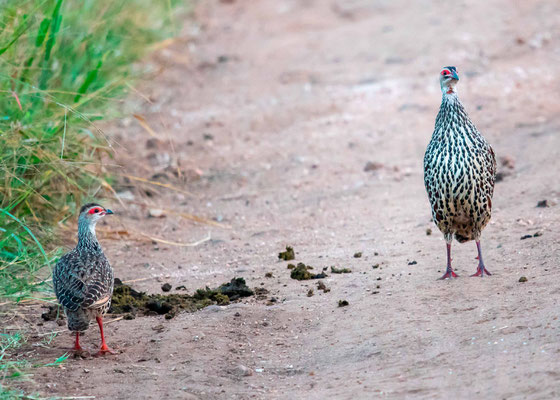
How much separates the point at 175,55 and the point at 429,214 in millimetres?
8140

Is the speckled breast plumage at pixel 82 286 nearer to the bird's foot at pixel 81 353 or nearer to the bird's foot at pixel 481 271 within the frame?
the bird's foot at pixel 81 353

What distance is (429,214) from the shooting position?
7770 mm

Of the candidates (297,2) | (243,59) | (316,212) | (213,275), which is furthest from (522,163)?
(297,2)

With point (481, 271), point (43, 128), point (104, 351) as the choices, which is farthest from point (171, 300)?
point (481, 271)

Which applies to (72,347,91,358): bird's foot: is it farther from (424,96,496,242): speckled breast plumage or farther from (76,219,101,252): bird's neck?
(424,96,496,242): speckled breast plumage

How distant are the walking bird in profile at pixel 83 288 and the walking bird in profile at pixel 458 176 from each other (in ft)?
7.69

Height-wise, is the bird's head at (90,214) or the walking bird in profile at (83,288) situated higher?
the bird's head at (90,214)

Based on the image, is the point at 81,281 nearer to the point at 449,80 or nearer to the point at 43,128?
the point at 43,128

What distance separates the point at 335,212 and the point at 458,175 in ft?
8.62

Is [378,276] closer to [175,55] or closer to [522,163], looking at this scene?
[522,163]

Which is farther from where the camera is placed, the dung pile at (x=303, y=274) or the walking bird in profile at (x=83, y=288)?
the dung pile at (x=303, y=274)

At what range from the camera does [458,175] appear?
5.79 m

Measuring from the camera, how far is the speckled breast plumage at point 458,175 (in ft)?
19.1

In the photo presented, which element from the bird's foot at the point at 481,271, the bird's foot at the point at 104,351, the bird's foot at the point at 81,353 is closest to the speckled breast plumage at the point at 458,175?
the bird's foot at the point at 481,271
